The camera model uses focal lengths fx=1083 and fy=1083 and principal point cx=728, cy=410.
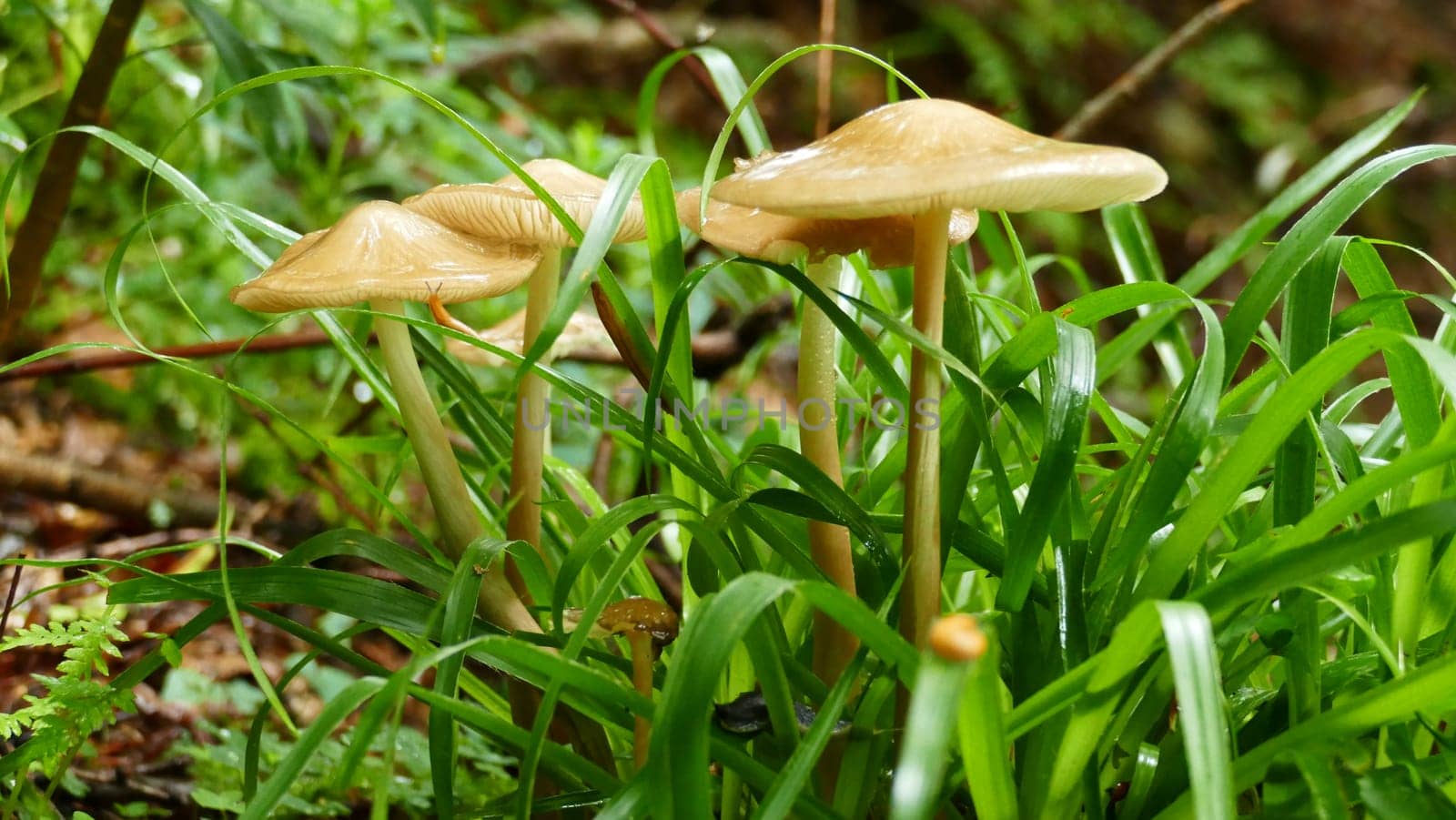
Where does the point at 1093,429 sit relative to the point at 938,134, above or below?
below

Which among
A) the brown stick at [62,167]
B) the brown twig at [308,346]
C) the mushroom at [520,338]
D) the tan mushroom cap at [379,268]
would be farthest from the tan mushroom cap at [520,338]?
the brown stick at [62,167]

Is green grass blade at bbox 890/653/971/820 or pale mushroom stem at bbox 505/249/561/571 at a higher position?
pale mushroom stem at bbox 505/249/561/571

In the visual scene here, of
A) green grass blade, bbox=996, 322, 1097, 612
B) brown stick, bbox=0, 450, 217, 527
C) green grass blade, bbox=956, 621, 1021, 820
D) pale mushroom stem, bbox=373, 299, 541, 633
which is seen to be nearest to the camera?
green grass blade, bbox=956, 621, 1021, 820

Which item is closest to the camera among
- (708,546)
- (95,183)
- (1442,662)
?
(1442,662)

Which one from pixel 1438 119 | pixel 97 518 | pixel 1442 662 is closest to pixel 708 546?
pixel 1442 662

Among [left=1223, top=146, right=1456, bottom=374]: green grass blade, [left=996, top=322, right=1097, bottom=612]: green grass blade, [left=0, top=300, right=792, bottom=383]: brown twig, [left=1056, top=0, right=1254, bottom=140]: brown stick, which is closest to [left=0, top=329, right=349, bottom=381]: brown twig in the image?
[left=0, top=300, right=792, bottom=383]: brown twig

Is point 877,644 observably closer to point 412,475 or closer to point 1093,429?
point 412,475

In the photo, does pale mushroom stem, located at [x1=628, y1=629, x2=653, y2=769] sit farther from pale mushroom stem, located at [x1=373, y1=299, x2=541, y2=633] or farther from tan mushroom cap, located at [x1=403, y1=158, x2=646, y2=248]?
tan mushroom cap, located at [x1=403, y1=158, x2=646, y2=248]

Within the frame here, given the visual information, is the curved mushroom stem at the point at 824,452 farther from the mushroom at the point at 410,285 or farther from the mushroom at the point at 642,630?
the mushroom at the point at 410,285
